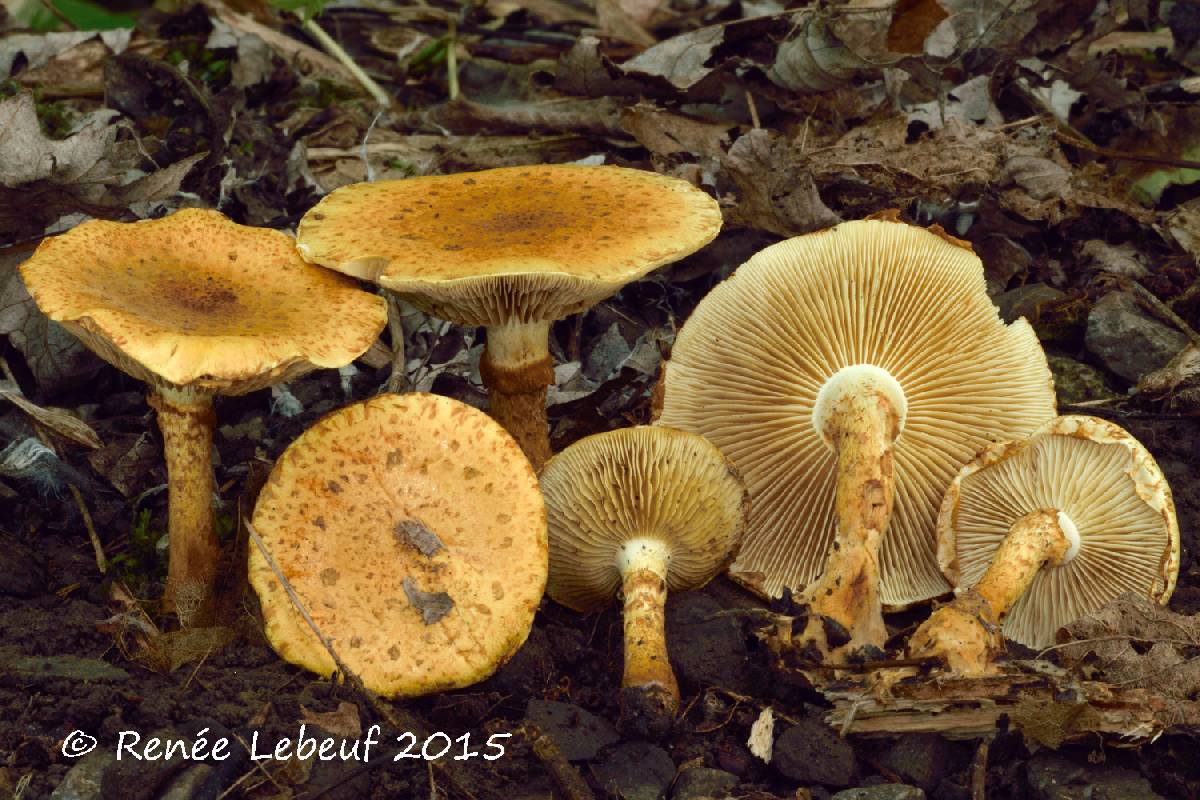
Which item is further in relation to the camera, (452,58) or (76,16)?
(452,58)

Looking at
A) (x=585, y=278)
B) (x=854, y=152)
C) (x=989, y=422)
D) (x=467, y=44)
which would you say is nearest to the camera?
(x=585, y=278)

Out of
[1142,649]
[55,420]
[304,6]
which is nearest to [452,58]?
[304,6]

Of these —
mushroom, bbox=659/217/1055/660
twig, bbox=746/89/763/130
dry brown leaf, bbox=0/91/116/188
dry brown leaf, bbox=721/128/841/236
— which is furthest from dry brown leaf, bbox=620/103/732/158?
dry brown leaf, bbox=0/91/116/188

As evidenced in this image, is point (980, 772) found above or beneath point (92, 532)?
above

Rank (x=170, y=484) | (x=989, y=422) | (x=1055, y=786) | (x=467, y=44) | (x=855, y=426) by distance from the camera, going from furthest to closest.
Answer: (x=467, y=44)
(x=989, y=422)
(x=855, y=426)
(x=170, y=484)
(x=1055, y=786)

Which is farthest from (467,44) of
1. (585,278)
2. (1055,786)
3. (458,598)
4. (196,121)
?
(1055,786)

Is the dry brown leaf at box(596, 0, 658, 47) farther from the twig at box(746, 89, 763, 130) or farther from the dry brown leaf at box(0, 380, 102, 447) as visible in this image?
the dry brown leaf at box(0, 380, 102, 447)

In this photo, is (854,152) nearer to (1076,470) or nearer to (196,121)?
(1076,470)

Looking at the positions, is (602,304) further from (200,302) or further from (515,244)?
(200,302)
